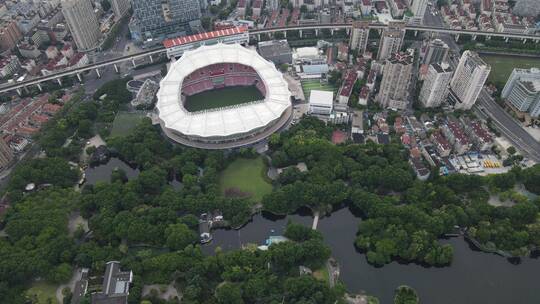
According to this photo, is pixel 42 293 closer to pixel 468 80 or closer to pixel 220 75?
pixel 220 75

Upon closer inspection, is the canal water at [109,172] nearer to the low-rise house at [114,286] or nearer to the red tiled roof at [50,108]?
the low-rise house at [114,286]

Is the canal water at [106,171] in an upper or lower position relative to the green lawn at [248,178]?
lower

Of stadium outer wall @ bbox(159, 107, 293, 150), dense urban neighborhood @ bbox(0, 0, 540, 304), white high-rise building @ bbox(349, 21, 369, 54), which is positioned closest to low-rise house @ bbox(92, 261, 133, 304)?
dense urban neighborhood @ bbox(0, 0, 540, 304)

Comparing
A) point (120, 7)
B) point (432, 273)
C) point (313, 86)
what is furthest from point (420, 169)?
point (120, 7)

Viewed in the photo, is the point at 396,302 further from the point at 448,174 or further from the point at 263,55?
the point at 263,55

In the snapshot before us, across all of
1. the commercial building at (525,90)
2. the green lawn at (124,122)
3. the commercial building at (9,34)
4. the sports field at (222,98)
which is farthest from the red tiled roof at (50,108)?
the commercial building at (525,90)

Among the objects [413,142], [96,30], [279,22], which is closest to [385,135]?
[413,142]

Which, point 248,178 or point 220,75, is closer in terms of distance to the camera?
point 248,178
